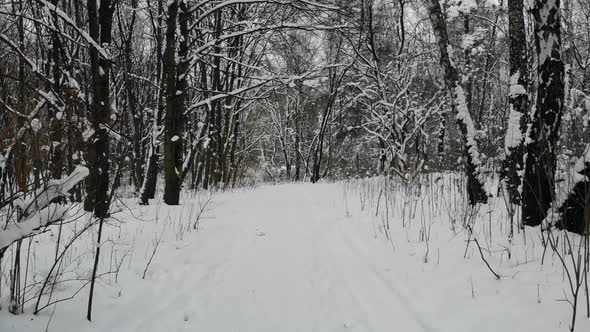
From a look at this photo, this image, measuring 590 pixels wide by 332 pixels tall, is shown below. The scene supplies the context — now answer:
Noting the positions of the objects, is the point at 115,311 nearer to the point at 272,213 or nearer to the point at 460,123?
the point at 272,213

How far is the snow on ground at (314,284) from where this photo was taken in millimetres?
2428

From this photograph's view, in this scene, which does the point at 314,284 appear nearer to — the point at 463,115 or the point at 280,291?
the point at 280,291

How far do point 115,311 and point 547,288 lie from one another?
3112 millimetres

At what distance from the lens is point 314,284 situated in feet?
10.6

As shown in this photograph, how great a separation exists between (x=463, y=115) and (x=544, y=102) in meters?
2.03

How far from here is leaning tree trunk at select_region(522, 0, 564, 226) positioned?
3.74 m

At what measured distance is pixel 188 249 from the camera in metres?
4.26

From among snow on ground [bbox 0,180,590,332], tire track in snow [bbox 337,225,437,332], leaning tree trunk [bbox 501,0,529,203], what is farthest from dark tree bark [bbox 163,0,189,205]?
leaning tree trunk [bbox 501,0,529,203]

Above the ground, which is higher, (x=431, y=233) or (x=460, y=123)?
(x=460, y=123)

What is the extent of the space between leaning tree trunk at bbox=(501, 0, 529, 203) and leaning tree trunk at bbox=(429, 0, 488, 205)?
557 millimetres

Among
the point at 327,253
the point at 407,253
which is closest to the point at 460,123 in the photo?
the point at 407,253

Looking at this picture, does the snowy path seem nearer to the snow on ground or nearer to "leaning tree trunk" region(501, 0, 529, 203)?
the snow on ground

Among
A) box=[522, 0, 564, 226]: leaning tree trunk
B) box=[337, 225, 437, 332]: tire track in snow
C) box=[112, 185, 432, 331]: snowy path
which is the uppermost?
box=[522, 0, 564, 226]: leaning tree trunk

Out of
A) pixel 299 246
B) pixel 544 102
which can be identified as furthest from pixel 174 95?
pixel 544 102
